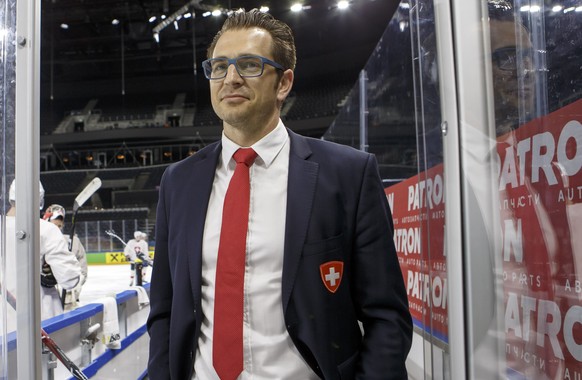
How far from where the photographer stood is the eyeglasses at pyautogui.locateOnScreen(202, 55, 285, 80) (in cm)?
108

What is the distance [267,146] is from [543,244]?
0.55 meters

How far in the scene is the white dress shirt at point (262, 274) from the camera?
3.34ft

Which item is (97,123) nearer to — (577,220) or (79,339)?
(79,339)

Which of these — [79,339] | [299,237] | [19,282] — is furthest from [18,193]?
[79,339]

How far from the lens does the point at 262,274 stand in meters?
1.04

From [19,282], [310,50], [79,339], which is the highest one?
[310,50]

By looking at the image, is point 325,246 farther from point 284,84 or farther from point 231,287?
point 284,84

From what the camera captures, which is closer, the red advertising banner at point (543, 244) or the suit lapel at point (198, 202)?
the red advertising banner at point (543, 244)

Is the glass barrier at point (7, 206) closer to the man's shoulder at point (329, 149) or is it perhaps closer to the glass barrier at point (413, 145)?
the man's shoulder at point (329, 149)

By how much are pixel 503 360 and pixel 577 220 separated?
1.12 feet

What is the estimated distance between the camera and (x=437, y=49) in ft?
3.60

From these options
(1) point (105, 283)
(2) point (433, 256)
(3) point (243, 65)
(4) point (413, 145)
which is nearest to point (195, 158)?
(3) point (243, 65)

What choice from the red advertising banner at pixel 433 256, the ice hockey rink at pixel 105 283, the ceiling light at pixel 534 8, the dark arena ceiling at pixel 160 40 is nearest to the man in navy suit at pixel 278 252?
the red advertising banner at pixel 433 256

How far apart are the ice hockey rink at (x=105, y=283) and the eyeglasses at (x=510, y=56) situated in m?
7.10
